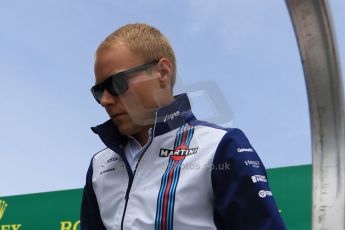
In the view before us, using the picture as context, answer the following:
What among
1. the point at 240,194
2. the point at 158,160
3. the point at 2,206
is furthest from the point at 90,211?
the point at 2,206

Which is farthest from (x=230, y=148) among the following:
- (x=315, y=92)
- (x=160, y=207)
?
(x=315, y=92)

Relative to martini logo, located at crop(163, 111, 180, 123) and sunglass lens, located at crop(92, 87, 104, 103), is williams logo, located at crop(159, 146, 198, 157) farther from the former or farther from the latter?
sunglass lens, located at crop(92, 87, 104, 103)

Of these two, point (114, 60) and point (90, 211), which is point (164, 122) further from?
point (90, 211)

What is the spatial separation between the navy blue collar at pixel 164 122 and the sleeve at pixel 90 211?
0.57ft

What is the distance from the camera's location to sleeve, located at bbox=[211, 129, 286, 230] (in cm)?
131

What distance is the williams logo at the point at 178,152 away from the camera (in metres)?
1.46

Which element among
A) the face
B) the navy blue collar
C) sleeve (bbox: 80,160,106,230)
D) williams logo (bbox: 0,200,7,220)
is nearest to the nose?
the face

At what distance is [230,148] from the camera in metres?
1.40

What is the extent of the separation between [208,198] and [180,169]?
110mm

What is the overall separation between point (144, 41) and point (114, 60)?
0.40ft

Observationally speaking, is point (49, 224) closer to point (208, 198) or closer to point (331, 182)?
point (208, 198)

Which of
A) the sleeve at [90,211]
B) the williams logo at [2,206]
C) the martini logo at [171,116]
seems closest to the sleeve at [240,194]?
the martini logo at [171,116]

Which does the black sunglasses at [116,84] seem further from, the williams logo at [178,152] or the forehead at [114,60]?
the williams logo at [178,152]

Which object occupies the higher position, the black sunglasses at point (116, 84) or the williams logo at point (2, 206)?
the black sunglasses at point (116, 84)
